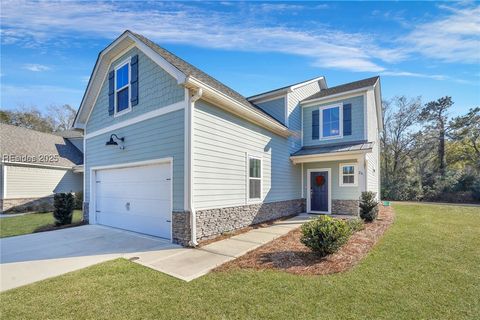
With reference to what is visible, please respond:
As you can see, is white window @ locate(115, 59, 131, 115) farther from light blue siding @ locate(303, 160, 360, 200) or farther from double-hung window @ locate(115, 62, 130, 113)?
light blue siding @ locate(303, 160, 360, 200)

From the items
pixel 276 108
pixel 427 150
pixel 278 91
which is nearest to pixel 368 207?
pixel 276 108

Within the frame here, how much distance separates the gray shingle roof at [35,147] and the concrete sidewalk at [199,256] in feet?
50.7

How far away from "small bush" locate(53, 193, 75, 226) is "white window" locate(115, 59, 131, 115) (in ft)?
13.3

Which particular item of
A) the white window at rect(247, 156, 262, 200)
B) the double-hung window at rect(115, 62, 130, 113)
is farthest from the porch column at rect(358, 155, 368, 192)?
the double-hung window at rect(115, 62, 130, 113)

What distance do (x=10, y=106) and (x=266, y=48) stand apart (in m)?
34.2

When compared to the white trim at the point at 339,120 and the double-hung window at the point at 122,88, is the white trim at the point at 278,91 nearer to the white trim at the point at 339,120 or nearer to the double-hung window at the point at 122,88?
the white trim at the point at 339,120

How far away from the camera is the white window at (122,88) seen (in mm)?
8314

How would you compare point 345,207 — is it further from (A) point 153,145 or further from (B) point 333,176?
(A) point 153,145

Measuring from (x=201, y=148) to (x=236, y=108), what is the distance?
1918 millimetres

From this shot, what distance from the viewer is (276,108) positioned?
11.6 m

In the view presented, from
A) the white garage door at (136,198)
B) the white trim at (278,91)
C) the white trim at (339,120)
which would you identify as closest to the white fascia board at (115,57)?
the white garage door at (136,198)

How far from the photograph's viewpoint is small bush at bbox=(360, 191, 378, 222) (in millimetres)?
8930

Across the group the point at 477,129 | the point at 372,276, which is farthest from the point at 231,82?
the point at 477,129

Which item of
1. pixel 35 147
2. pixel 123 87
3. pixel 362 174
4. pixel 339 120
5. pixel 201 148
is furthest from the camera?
pixel 35 147
